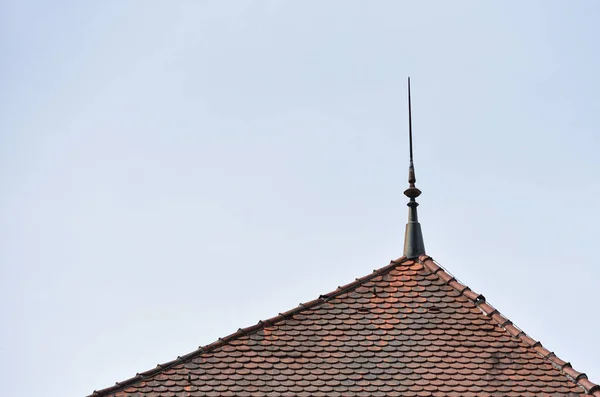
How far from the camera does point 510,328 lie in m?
14.5

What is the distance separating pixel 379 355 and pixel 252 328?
1.58m

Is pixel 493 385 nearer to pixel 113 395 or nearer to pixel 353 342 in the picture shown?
pixel 353 342

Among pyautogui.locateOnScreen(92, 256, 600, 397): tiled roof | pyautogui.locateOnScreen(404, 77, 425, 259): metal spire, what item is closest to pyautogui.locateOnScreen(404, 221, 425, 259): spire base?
pyautogui.locateOnScreen(404, 77, 425, 259): metal spire

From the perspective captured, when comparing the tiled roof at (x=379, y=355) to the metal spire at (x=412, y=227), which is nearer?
the tiled roof at (x=379, y=355)

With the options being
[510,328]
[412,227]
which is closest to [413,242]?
[412,227]

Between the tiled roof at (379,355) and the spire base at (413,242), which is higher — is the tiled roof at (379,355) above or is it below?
below

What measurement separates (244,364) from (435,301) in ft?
8.10

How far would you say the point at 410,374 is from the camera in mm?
13953

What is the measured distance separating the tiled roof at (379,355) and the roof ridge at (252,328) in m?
0.01

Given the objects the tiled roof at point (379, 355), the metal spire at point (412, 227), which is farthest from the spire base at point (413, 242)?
the tiled roof at point (379, 355)

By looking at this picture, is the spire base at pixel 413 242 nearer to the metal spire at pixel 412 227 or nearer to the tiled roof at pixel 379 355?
the metal spire at pixel 412 227

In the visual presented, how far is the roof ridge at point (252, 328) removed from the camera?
1403cm

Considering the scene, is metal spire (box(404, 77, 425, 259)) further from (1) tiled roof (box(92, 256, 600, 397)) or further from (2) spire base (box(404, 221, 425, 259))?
(1) tiled roof (box(92, 256, 600, 397))

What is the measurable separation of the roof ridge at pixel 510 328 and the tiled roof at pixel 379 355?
0.04ft
